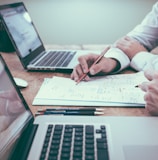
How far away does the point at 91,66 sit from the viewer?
101 centimetres

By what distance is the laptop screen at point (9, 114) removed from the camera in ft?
1.70

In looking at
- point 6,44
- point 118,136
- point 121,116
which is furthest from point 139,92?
point 6,44

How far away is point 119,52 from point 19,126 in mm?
679

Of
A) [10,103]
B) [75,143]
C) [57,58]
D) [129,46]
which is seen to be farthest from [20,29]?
[75,143]

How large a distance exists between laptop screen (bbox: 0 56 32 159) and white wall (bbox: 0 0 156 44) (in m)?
1.66

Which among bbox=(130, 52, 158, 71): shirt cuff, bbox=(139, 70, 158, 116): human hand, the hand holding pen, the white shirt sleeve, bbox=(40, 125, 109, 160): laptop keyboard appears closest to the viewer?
bbox=(40, 125, 109, 160): laptop keyboard

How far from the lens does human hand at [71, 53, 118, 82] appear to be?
96 cm

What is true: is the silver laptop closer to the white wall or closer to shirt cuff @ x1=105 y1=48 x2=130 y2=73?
shirt cuff @ x1=105 y1=48 x2=130 y2=73

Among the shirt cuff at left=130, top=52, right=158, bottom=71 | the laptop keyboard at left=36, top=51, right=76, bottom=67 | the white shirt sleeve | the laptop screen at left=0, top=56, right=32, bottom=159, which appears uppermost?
the laptop screen at left=0, top=56, right=32, bottom=159

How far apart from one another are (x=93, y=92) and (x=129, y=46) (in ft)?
1.59

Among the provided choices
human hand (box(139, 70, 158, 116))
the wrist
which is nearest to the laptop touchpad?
human hand (box(139, 70, 158, 116))

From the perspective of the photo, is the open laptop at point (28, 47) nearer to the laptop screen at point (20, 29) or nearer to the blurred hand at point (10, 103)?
the laptop screen at point (20, 29)

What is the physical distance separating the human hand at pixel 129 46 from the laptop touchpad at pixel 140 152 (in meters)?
0.66

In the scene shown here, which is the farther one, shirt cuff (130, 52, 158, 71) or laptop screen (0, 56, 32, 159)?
shirt cuff (130, 52, 158, 71)
